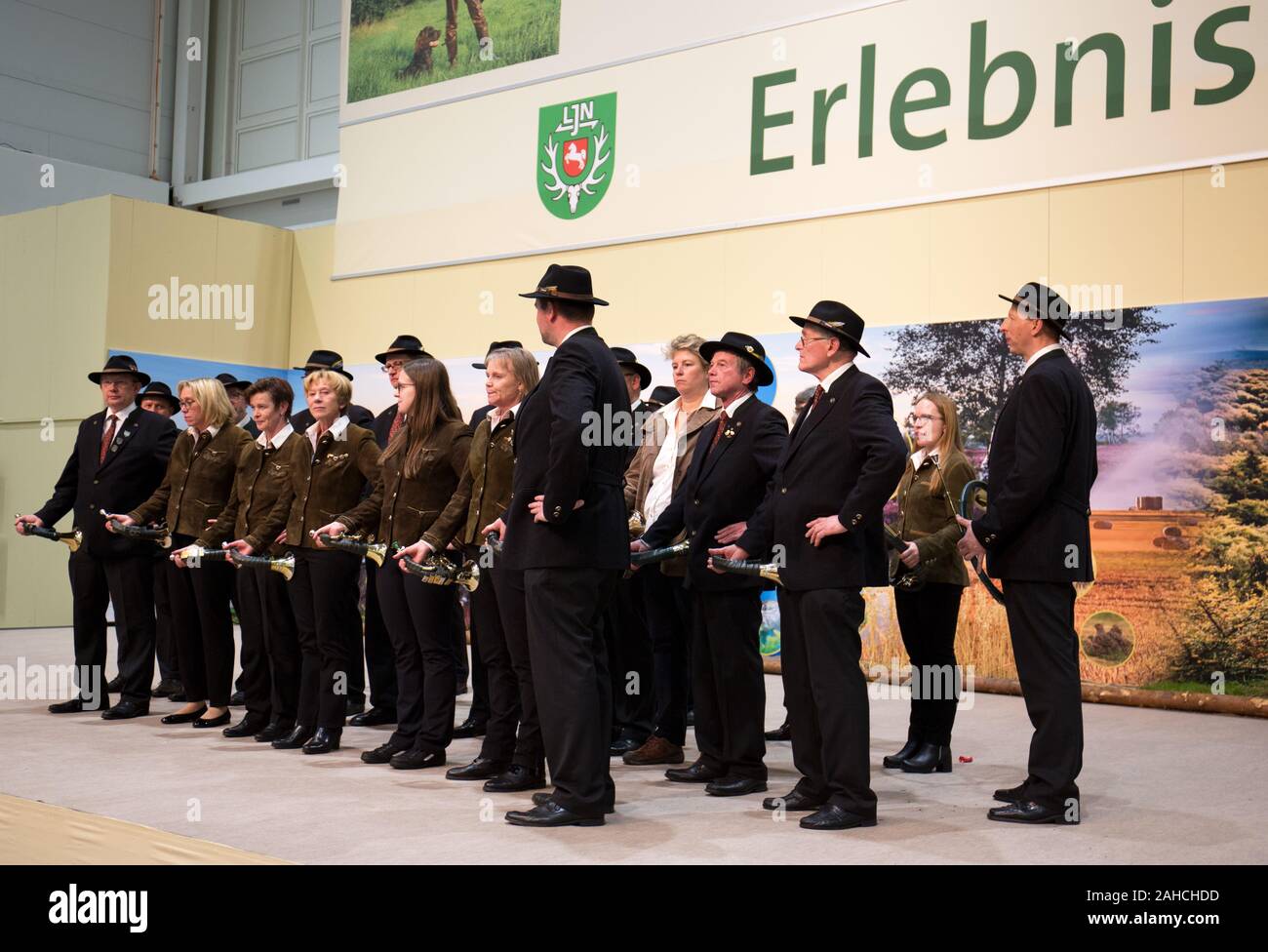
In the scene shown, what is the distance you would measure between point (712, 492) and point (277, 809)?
195 cm

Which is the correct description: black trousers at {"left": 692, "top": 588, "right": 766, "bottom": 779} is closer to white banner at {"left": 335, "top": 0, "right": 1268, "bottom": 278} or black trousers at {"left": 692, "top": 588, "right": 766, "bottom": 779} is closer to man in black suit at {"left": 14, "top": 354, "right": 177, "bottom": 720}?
man in black suit at {"left": 14, "top": 354, "right": 177, "bottom": 720}

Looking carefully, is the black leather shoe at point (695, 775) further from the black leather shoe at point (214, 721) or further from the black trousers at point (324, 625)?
the black leather shoe at point (214, 721)

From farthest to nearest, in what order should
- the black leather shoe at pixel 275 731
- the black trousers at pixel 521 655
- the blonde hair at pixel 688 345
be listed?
the black leather shoe at pixel 275 731 < the blonde hair at pixel 688 345 < the black trousers at pixel 521 655

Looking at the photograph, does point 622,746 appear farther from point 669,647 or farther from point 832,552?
point 832,552

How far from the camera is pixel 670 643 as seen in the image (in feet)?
→ 18.5

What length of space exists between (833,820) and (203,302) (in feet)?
32.6

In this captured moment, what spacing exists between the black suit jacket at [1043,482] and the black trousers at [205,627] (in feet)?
12.2

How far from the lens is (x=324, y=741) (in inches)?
214

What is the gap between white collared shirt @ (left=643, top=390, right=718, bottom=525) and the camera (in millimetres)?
5738

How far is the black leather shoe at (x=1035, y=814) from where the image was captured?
13.5ft

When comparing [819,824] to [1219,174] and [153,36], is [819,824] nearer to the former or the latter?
[1219,174]

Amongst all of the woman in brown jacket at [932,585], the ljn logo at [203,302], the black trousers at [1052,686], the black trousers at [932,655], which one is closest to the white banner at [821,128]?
the ljn logo at [203,302]

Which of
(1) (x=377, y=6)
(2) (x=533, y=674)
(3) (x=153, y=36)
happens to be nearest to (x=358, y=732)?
(2) (x=533, y=674)

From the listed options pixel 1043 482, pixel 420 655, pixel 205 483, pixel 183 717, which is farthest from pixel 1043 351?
pixel 183 717
